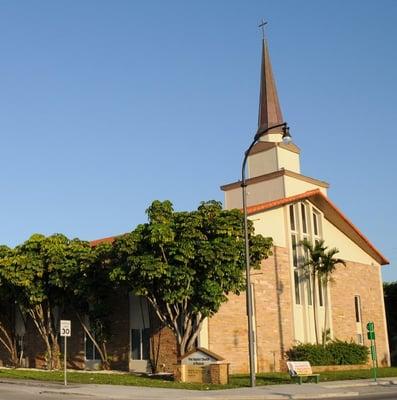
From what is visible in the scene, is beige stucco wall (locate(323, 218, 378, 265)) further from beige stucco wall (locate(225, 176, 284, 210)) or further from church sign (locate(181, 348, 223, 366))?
church sign (locate(181, 348, 223, 366))

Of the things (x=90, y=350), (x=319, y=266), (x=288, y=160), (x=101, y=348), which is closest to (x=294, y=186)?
(x=288, y=160)

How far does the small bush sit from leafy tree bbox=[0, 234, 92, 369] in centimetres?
1282

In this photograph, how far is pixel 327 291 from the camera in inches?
1539

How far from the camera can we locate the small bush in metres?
34.2

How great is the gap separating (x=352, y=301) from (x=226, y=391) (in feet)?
72.5

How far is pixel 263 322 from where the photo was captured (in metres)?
34.0

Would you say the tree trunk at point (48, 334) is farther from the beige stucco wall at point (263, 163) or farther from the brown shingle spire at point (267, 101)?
the brown shingle spire at point (267, 101)

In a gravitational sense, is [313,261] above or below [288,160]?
below

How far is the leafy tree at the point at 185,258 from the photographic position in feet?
87.5

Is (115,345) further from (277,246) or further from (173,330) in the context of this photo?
(277,246)

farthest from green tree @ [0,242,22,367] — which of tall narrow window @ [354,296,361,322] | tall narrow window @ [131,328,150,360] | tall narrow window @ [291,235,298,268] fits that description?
tall narrow window @ [354,296,361,322]

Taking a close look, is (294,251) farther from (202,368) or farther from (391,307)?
(391,307)

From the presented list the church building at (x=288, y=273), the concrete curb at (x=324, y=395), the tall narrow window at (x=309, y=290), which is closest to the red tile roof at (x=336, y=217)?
the church building at (x=288, y=273)

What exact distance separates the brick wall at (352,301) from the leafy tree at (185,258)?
1352 cm
